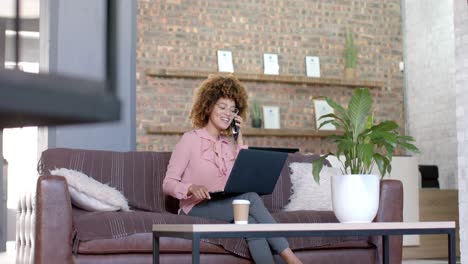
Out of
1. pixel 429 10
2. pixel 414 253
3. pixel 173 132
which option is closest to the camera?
pixel 414 253

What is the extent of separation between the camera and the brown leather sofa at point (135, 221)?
340cm

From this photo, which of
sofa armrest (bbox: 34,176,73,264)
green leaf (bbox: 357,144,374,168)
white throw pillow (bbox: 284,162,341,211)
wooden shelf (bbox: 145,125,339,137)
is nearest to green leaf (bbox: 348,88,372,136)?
green leaf (bbox: 357,144,374,168)

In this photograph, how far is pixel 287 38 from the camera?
8.45 metres

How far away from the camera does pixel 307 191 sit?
4.38 meters

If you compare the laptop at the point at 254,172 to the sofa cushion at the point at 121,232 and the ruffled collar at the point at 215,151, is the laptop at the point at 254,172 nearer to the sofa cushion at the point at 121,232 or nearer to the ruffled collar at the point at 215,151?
the sofa cushion at the point at 121,232

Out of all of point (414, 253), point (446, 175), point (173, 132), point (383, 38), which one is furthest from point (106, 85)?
point (383, 38)

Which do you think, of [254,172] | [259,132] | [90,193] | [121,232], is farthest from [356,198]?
[259,132]

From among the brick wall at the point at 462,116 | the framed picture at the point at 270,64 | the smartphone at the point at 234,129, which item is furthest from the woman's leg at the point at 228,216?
the framed picture at the point at 270,64

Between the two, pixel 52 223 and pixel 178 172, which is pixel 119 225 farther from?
pixel 178 172

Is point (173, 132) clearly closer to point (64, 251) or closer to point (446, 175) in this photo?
point (446, 175)

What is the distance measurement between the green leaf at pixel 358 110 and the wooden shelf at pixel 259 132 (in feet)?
14.5

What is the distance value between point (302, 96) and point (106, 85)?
7900 millimetres

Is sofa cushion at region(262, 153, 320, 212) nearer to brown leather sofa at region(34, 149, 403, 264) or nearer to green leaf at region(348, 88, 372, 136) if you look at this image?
brown leather sofa at region(34, 149, 403, 264)

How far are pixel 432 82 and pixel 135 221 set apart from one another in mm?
5585
